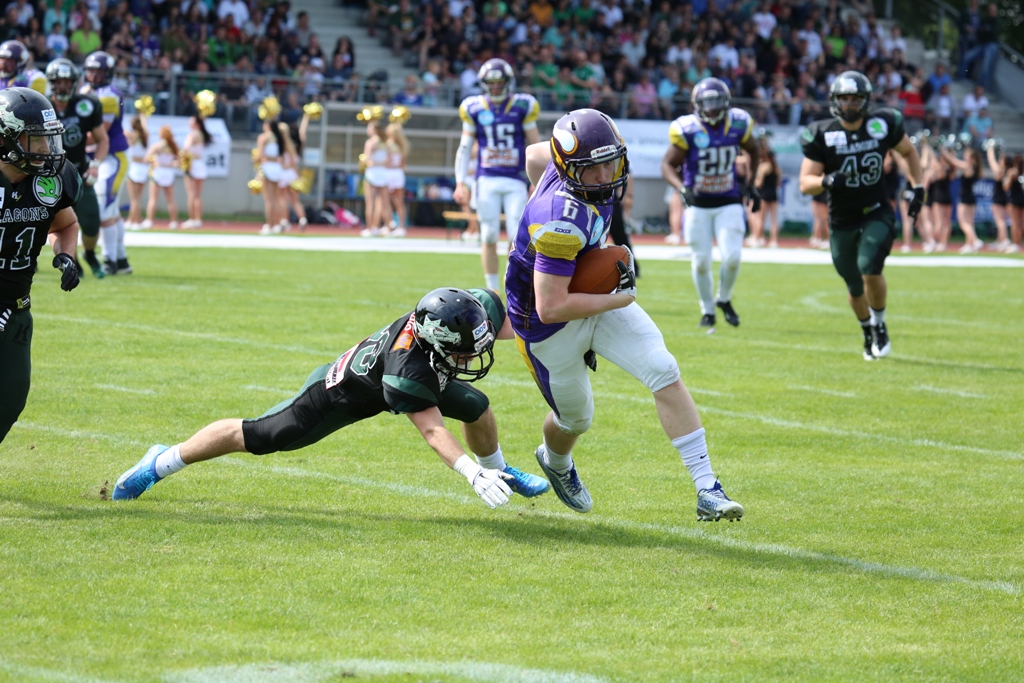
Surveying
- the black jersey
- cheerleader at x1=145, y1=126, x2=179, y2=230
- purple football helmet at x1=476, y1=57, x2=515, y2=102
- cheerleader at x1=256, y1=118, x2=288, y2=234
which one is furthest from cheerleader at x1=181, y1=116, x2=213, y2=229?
the black jersey

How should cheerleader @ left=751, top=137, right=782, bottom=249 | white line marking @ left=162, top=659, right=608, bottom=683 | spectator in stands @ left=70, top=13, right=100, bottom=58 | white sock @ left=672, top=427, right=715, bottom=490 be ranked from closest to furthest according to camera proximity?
white line marking @ left=162, top=659, right=608, bottom=683 → white sock @ left=672, top=427, right=715, bottom=490 → cheerleader @ left=751, top=137, right=782, bottom=249 → spectator in stands @ left=70, top=13, right=100, bottom=58

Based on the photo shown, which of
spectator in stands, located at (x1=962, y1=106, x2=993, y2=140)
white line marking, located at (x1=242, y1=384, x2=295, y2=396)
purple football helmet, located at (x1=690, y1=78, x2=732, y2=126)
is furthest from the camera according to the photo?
spectator in stands, located at (x1=962, y1=106, x2=993, y2=140)

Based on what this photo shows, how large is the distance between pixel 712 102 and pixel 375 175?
36.1 feet

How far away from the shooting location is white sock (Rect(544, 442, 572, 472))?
16.4ft

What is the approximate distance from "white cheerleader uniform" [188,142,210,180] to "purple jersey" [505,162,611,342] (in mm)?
15749

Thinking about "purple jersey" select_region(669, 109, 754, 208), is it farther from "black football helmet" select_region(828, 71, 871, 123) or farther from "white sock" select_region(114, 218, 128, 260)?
"white sock" select_region(114, 218, 128, 260)

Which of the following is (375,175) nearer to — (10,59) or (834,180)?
(10,59)

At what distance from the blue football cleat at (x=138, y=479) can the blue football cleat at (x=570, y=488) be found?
59.0 inches

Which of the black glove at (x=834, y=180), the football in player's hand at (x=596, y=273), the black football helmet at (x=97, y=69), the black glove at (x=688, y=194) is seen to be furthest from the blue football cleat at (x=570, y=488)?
the black football helmet at (x=97, y=69)

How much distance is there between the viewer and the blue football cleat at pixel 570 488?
5020 mm

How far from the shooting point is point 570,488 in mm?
5031

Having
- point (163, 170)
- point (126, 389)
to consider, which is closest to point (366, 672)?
point (126, 389)

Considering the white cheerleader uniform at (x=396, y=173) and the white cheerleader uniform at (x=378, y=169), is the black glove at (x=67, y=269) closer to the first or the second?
the white cheerleader uniform at (x=378, y=169)

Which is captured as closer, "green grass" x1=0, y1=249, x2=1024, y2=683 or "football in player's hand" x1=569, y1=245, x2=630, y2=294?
"green grass" x1=0, y1=249, x2=1024, y2=683
